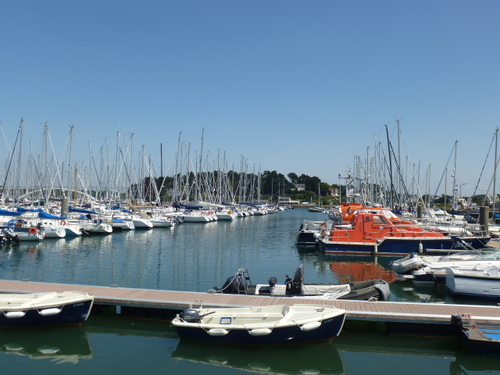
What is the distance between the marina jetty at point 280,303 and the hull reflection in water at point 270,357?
1525 millimetres

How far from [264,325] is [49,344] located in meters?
6.16

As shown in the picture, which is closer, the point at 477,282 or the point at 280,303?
the point at 280,303

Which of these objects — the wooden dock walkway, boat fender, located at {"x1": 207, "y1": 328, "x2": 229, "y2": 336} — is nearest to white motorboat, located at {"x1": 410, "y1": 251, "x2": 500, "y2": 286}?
the wooden dock walkway

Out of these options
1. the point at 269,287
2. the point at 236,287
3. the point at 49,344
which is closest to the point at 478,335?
the point at 269,287

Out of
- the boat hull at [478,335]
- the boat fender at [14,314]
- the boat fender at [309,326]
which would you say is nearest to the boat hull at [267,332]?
the boat fender at [309,326]

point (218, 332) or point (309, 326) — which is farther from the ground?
point (309, 326)

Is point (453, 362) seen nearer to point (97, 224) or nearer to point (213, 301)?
point (213, 301)

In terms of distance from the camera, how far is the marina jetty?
517 inches

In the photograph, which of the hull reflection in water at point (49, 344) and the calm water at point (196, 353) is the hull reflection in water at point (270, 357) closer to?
the calm water at point (196, 353)

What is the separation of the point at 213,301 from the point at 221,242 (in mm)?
26568

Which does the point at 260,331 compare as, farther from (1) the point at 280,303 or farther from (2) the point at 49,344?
(2) the point at 49,344

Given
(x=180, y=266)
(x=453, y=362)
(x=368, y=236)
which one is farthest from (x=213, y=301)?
(x=368, y=236)

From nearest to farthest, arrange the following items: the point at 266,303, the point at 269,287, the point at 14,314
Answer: the point at 14,314
the point at 266,303
the point at 269,287

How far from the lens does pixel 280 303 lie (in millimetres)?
14445
